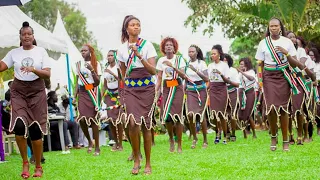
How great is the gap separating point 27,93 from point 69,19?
56.2m

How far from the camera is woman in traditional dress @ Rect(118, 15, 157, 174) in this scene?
8602 mm

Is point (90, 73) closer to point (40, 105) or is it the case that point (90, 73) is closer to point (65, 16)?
point (40, 105)

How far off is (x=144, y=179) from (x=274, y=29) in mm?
4026

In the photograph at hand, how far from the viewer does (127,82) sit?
8734 mm

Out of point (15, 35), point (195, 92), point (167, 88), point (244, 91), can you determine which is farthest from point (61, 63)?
point (167, 88)

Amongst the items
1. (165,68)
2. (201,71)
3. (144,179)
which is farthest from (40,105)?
(201,71)

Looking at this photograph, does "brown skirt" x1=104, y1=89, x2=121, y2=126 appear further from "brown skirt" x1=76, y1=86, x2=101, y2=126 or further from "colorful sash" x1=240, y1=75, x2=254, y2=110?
"colorful sash" x1=240, y1=75, x2=254, y2=110

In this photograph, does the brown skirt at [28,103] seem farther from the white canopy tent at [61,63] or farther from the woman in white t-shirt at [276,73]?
the white canopy tent at [61,63]

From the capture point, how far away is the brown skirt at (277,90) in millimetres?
10641

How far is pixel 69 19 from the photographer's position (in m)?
64.2

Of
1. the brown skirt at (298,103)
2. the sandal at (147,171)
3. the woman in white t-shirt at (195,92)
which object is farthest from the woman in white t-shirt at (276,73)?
the sandal at (147,171)

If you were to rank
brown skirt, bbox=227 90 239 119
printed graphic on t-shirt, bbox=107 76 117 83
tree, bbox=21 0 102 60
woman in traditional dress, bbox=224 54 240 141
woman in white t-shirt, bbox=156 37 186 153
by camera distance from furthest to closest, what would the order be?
tree, bbox=21 0 102 60, brown skirt, bbox=227 90 239 119, woman in traditional dress, bbox=224 54 240 141, printed graphic on t-shirt, bbox=107 76 117 83, woman in white t-shirt, bbox=156 37 186 153

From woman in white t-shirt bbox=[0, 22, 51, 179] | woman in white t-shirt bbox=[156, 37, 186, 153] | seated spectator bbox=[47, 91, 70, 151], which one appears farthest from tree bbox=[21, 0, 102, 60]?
woman in white t-shirt bbox=[0, 22, 51, 179]

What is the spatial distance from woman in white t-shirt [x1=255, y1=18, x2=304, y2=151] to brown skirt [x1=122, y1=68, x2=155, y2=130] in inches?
110
